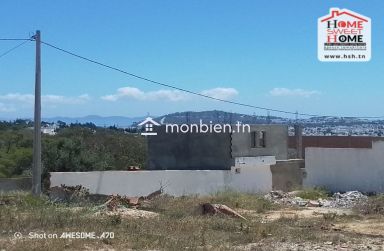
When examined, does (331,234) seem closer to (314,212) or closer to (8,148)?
Answer: (314,212)

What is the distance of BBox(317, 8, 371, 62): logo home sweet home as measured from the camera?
63.6ft

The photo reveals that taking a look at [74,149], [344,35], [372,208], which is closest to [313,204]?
[372,208]

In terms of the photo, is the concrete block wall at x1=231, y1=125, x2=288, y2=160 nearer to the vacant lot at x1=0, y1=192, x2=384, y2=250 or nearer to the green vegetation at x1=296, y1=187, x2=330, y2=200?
the green vegetation at x1=296, y1=187, x2=330, y2=200

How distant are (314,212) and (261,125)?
16.1m

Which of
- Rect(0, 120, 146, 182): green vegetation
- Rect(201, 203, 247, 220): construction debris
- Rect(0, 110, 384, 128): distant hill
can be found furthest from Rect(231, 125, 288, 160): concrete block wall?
Rect(201, 203, 247, 220): construction debris

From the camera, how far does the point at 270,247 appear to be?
1009 centimetres

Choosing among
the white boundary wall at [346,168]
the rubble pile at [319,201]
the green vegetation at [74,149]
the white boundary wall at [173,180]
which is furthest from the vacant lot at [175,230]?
the green vegetation at [74,149]

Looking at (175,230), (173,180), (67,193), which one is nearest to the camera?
(175,230)

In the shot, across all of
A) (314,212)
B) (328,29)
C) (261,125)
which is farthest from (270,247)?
(261,125)

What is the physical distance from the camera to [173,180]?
25500 millimetres

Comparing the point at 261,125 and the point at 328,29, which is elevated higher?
the point at 328,29

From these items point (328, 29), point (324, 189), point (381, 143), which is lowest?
point (324, 189)

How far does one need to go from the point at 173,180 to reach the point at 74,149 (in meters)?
11.8

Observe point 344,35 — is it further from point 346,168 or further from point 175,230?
point 175,230
